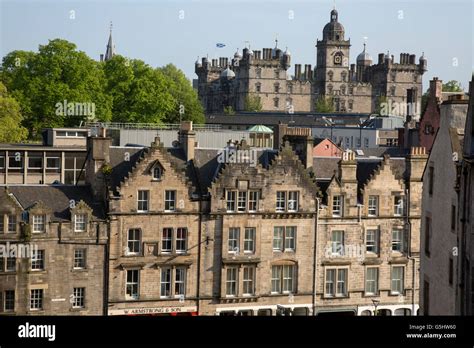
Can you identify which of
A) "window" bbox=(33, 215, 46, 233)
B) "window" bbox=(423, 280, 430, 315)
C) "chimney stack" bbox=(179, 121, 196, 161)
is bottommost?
"window" bbox=(423, 280, 430, 315)

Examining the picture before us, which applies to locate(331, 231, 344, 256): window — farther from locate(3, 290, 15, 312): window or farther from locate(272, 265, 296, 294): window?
locate(3, 290, 15, 312): window

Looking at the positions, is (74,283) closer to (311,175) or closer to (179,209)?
(179,209)

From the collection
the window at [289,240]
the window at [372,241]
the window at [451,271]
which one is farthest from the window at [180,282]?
the window at [451,271]

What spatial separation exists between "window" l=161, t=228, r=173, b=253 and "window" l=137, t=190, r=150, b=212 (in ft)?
3.49

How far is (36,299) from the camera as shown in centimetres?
3103

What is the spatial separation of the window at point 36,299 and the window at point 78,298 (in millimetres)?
1126

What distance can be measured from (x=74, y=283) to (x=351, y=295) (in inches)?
405

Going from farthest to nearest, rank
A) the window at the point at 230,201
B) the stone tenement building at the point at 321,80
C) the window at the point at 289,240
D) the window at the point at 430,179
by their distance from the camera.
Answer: the stone tenement building at the point at 321,80, the window at the point at 289,240, the window at the point at 230,201, the window at the point at 430,179

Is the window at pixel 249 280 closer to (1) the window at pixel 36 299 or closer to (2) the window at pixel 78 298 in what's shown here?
(2) the window at pixel 78 298

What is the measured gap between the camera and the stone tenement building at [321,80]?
418 ft

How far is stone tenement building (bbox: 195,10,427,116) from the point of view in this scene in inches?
5020

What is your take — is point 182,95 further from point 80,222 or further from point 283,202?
point 80,222

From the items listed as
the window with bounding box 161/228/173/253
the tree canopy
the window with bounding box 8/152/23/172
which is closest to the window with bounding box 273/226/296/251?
the window with bounding box 161/228/173/253

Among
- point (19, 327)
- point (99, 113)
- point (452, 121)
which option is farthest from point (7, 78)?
point (19, 327)
